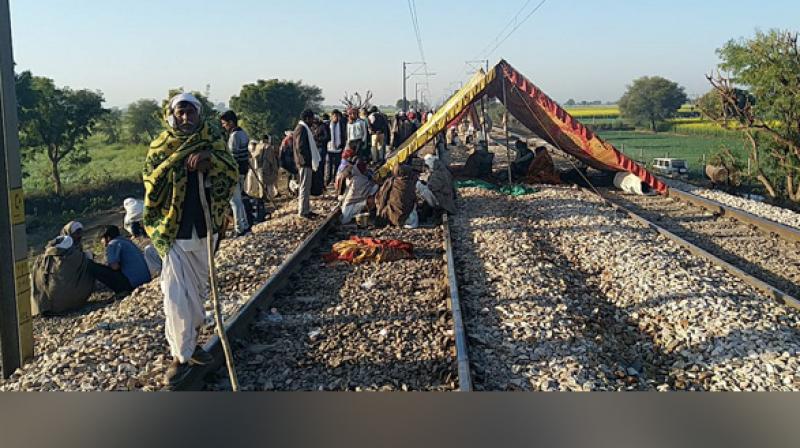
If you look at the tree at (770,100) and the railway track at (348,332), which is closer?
the railway track at (348,332)

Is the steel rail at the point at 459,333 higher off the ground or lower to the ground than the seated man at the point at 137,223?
lower

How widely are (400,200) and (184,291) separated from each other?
239 inches

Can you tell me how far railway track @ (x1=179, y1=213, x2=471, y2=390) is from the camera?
434 centimetres

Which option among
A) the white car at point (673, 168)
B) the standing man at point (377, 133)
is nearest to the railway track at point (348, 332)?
the standing man at point (377, 133)

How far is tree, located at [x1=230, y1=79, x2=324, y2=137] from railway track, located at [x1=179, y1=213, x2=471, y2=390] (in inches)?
824

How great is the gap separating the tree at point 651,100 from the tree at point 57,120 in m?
28.6

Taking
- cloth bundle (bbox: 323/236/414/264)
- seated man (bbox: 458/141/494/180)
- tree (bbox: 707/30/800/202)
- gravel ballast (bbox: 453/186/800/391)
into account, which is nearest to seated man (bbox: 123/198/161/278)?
cloth bundle (bbox: 323/236/414/264)

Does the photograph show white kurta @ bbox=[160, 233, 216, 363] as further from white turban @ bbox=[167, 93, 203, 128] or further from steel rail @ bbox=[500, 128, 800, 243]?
steel rail @ bbox=[500, 128, 800, 243]

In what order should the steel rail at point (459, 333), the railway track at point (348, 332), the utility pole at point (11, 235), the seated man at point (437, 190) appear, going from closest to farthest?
1. the utility pole at point (11, 235)
2. the steel rail at point (459, 333)
3. the railway track at point (348, 332)
4. the seated man at point (437, 190)

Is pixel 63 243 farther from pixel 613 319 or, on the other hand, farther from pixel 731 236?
pixel 731 236

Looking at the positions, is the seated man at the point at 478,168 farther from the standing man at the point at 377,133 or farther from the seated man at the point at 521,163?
the standing man at the point at 377,133

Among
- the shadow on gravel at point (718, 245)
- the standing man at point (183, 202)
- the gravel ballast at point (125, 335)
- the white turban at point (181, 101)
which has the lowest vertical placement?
the shadow on gravel at point (718, 245)

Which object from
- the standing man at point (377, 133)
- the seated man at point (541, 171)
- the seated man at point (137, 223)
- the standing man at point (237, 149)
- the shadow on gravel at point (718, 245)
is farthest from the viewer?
the standing man at point (377, 133)

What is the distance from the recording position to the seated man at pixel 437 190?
10.5 metres
